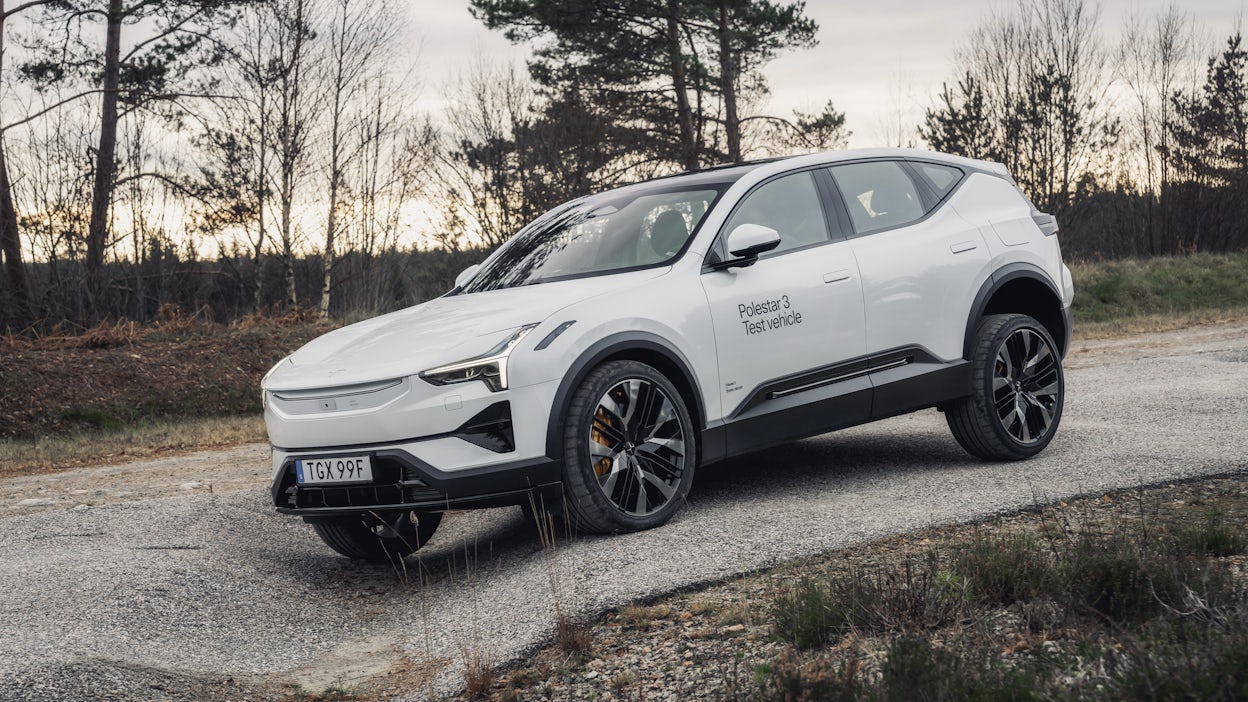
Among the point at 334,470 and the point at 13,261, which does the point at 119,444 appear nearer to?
the point at 334,470

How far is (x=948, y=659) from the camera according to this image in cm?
319

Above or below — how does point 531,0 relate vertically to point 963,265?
above

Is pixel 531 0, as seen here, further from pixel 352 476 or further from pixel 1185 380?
pixel 352 476

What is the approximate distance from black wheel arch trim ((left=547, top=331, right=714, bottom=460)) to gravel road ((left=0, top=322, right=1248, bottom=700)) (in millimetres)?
535

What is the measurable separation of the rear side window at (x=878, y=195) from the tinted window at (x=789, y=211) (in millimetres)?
242

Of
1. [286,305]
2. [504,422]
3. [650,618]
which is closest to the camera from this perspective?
[650,618]

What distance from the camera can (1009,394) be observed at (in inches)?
275

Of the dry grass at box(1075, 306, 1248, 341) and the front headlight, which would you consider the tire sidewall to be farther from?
the dry grass at box(1075, 306, 1248, 341)

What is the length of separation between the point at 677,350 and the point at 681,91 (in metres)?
21.7

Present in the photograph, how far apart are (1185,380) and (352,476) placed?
804cm

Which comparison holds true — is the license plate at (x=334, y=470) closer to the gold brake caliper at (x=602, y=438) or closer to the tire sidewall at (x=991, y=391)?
the gold brake caliper at (x=602, y=438)

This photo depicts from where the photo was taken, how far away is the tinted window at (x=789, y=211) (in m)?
6.33

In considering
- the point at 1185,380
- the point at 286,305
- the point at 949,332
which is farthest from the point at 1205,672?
the point at 286,305

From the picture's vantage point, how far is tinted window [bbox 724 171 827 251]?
633 centimetres
